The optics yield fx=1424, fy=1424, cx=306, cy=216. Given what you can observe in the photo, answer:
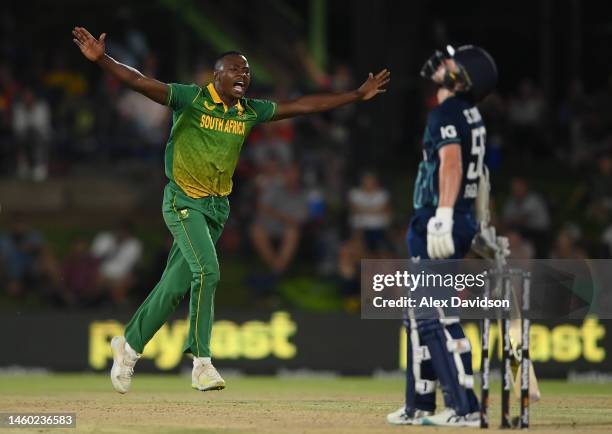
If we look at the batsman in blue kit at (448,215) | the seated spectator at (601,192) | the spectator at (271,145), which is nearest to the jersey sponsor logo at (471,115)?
the batsman in blue kit at (448,215)

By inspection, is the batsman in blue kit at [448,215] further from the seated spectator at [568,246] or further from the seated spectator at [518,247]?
the seated spectator at [568,246]

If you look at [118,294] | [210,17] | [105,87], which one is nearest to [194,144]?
[118,294]

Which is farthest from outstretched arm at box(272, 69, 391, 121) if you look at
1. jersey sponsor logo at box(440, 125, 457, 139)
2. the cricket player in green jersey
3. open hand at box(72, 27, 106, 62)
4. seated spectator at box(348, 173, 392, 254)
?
seated spectator at box(348, 173, 392, 254)

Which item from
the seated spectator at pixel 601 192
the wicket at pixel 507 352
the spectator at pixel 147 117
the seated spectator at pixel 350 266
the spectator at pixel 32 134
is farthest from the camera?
the spectator at pixel 147 117

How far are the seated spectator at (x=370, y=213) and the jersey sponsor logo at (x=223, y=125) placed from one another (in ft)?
26.2

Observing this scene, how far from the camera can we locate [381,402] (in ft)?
37.4

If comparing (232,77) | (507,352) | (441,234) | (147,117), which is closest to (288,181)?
(147,117)

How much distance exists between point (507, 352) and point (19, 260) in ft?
36.5

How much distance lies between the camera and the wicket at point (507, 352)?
875cm

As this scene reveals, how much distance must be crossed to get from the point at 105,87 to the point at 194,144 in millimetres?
12578

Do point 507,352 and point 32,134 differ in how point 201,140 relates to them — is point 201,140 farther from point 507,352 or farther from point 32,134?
point 32,134

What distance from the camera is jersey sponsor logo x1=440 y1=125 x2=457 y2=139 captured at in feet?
30.0

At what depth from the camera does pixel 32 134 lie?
20812mm

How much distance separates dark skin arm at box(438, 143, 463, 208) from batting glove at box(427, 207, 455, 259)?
65 mm
